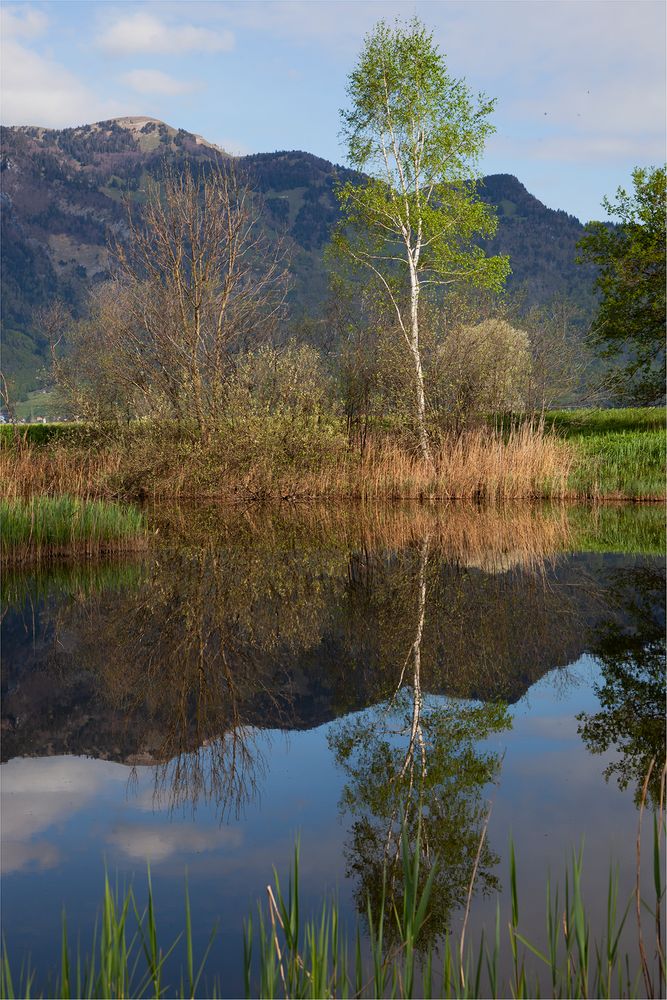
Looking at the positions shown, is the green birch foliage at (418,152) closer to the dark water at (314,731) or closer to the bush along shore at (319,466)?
the bush along shore at (319,466)

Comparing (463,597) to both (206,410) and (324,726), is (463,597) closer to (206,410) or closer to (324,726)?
(324,726)

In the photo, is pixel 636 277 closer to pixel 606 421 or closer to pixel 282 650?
pixel 606 421

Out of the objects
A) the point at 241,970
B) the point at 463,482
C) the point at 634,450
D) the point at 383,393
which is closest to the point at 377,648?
the point at 241,970

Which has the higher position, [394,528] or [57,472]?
[57,472]

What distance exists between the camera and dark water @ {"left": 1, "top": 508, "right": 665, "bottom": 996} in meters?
3.82

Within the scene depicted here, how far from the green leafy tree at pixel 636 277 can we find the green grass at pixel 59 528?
75.6 feet

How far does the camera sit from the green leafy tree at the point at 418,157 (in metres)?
21.9

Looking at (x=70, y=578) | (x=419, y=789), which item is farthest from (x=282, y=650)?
(x=70, y=578)

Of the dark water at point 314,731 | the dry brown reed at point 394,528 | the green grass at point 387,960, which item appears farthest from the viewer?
the dry brown reed at point 394,528

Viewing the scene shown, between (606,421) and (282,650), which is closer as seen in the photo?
(282,650)

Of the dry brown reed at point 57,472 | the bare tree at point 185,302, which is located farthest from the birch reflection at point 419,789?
the bare tree at point 185,302

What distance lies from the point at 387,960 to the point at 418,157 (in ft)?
71.1

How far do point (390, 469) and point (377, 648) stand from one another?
12.6 meters

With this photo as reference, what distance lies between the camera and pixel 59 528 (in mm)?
12383
